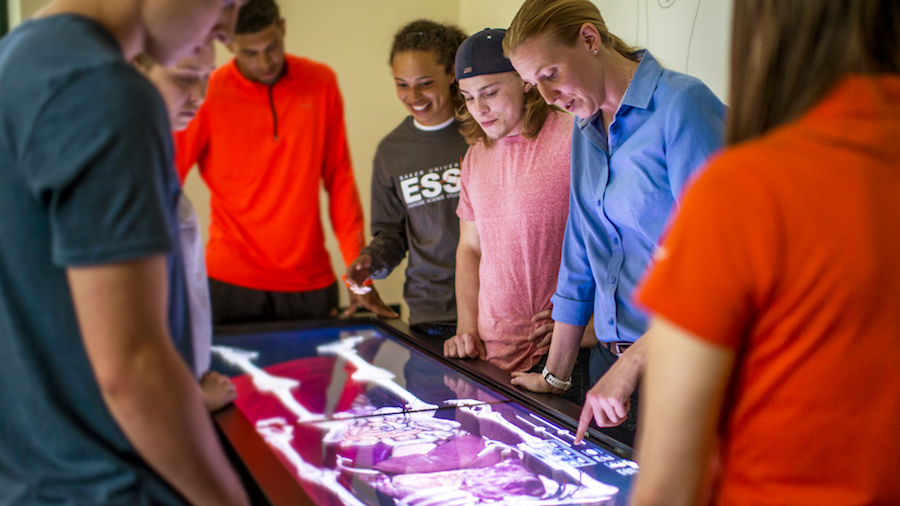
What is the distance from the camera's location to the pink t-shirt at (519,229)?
1767 mm

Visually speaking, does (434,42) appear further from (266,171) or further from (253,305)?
(253,305)

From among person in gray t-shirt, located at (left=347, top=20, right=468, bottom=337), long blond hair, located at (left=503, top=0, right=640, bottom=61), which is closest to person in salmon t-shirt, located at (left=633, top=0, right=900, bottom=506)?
long blond hair, located at (left=503, top=0, right=640, bottom=61)

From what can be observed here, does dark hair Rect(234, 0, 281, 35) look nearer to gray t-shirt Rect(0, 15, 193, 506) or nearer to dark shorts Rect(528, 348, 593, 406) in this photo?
dark shorts Rect(528, 348, 593, 406)

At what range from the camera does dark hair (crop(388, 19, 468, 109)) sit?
218cm

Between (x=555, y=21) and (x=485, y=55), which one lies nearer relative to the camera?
(x=555, y=21)

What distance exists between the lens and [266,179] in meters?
2.30

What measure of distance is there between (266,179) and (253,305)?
43cm

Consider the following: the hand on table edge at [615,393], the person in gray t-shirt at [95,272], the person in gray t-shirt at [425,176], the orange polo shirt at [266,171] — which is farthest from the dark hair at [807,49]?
the orange polo shirt at [266,171]

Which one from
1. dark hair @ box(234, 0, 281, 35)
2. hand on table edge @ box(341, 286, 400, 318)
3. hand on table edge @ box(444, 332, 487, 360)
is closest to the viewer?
hand on table edge @ box(444, 332, 487, 360)

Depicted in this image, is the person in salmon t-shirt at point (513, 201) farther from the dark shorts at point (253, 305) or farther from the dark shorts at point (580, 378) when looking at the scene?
the dark shorts at point (253, 305)

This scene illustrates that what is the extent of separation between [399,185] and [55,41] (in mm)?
1735

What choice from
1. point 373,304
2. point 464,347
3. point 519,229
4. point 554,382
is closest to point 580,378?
point 554,382

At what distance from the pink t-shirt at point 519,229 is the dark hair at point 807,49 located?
3.96 ft

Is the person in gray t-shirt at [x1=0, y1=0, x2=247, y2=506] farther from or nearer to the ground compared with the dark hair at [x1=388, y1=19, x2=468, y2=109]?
nearer to the ground
